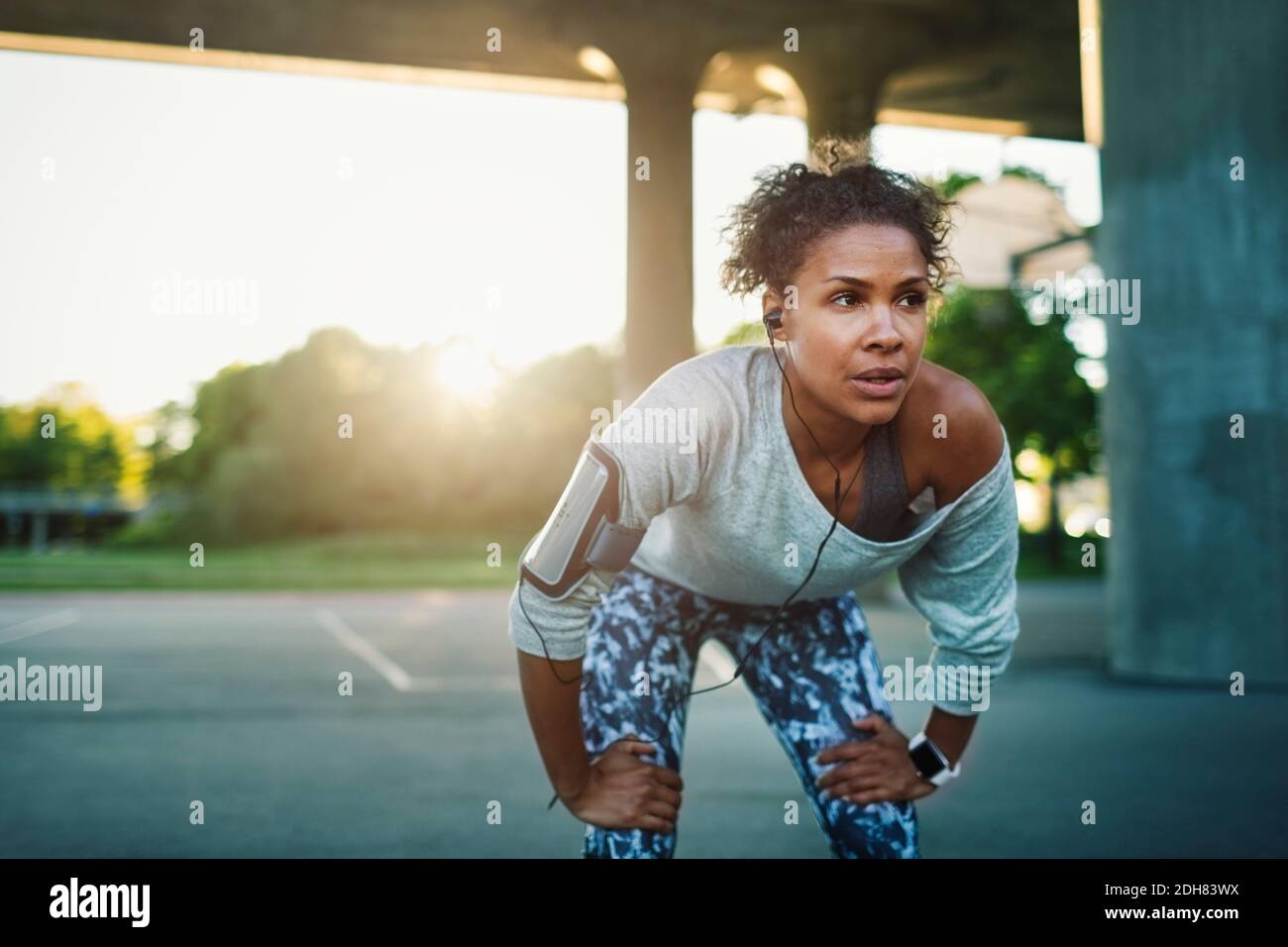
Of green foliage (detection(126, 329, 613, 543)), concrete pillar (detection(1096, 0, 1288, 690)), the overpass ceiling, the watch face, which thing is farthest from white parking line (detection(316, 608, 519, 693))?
green foliage (detection(126, 329, 613, 543))

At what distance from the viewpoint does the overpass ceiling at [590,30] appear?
34.8 ft

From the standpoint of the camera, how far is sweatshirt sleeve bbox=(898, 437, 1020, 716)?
232cm

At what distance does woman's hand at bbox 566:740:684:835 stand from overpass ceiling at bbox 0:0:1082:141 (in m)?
9.76

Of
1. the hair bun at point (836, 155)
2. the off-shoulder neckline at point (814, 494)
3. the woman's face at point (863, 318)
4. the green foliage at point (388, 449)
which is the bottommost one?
the off-shoulder neckline at point (814, 494)

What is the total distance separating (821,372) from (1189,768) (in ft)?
12.8

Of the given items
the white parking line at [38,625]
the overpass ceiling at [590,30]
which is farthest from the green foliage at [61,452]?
the overpass ceiling at [590,30]

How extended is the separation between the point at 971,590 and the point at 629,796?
921 millimetres

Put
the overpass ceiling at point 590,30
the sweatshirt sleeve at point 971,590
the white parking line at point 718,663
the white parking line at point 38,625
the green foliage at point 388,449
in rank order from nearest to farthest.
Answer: the sweatshirt sleeve at point 971,590 → the white parking line at point 718,663 → the overpass ceiling at point 590,30 → the white parking line at point 38,625 → the green foliage at point 388,449

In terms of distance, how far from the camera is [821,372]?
2119 mm
